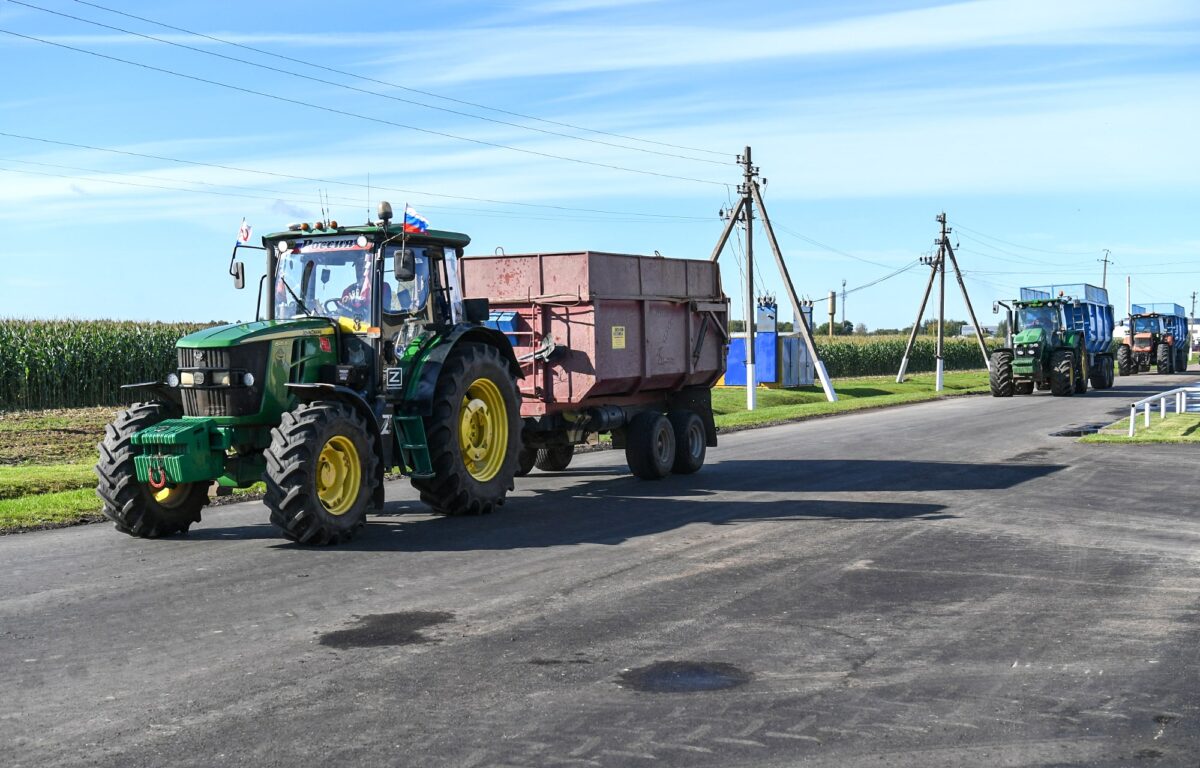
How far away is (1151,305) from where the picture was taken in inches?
Answer: 2633

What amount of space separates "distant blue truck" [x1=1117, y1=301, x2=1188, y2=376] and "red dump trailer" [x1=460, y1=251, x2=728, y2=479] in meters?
50.1

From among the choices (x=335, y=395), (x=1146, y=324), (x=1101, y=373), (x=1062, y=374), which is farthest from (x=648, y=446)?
(x=1146, y=324)

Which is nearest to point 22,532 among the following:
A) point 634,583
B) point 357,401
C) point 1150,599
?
point 357,401

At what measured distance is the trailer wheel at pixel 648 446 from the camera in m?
16.5

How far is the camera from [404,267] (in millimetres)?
11750

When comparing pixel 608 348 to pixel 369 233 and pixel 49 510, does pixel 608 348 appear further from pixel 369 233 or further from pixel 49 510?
pixel 49 510

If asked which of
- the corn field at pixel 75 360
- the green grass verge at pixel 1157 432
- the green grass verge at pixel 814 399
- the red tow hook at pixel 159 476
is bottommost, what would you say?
the green grass verge at pixel 1157 432

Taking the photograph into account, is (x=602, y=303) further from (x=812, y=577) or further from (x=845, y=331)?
(x=845, y=331)

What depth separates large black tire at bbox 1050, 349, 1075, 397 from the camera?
39688 millimetres

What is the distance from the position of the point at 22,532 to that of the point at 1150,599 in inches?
395

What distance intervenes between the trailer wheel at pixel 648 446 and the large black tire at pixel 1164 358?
52522 mm

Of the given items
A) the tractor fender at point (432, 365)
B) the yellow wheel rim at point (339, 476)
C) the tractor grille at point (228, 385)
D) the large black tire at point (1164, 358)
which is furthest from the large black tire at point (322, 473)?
the large black tire at point (1164, 358)

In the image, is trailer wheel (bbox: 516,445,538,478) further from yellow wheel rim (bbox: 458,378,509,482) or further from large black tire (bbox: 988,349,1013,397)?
large black tire (bbox: 988,349,1013,397)

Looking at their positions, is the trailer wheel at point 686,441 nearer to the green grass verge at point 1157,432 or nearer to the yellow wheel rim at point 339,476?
the yellow wheel rim at point 339,476
